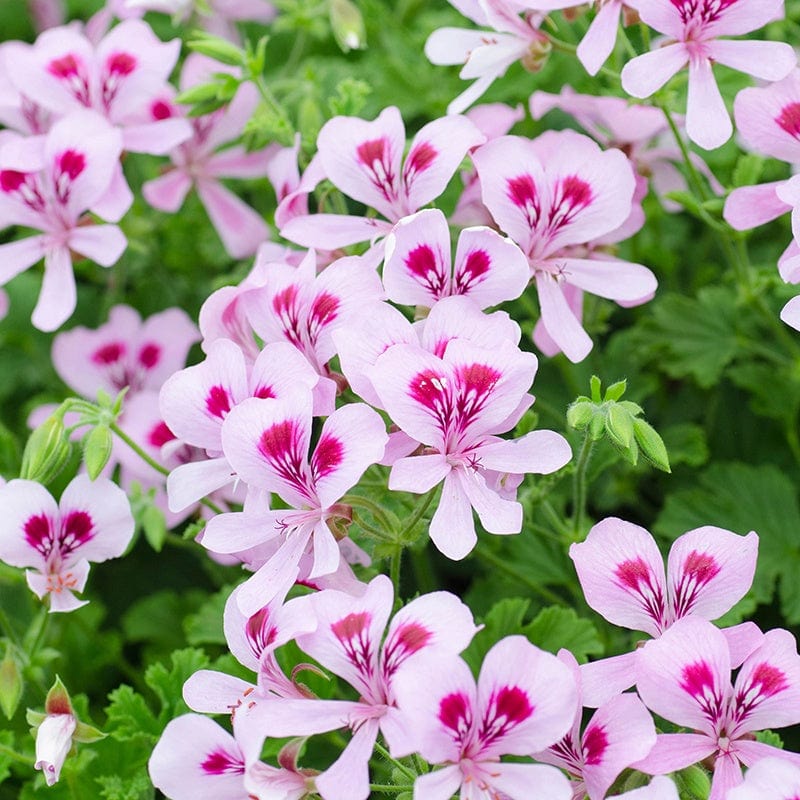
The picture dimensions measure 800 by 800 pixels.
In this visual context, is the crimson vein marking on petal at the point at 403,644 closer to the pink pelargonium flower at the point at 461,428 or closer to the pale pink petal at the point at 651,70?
the pink pelargonium flower at the point at 461,428

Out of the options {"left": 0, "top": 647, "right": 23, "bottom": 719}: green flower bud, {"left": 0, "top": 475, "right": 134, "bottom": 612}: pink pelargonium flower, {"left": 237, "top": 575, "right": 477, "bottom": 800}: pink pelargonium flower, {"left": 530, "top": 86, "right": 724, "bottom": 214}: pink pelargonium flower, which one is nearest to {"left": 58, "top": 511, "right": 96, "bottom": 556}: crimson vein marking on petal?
{"left": 0, "top": 475, "right": 134, "bottom": 612}: pink pelargonium flower

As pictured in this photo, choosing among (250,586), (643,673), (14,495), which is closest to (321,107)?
(14,495)

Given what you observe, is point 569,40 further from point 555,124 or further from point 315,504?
point 315,504

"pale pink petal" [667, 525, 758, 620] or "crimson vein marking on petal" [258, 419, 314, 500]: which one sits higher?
"crimson vein marking on petal" [258, 419, 314, 500]

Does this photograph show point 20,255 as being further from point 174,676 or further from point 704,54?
point 704,54

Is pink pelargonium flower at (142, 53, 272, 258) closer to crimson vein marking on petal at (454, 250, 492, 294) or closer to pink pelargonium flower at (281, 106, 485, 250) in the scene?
pink pelargonium flower at (281, 106, 485, 250)

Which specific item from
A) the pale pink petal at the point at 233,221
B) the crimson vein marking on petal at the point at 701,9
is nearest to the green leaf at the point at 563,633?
the crimson vein marking on petal at the point at 701,9
